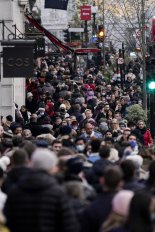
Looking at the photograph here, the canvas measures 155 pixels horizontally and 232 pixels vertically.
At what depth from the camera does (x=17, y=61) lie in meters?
28.6

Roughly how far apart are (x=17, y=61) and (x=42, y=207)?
18.2m

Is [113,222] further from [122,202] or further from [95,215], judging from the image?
[95,215]

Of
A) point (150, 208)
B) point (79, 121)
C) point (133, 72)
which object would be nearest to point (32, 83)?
point (79, 121)

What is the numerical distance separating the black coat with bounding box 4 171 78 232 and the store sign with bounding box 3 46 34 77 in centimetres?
1769

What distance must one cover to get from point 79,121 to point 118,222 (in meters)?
20.8

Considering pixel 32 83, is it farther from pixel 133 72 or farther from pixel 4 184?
pixel 4 184

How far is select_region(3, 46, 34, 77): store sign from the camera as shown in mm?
28406

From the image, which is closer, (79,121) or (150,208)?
(150,208)

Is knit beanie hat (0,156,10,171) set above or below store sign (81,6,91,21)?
below

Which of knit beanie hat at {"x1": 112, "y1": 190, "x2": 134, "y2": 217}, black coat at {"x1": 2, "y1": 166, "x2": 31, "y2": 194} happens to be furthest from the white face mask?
knit beanie hat at {"x1": 112, "y1": 190, "x2": 134, "y2": 217}

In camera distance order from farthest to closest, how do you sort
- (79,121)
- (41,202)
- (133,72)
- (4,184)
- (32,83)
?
(133,72) < (32,83) < (79,121) < (4,184) < (41,202)

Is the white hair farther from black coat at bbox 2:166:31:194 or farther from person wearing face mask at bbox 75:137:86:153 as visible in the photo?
person wearing face mask at bbox 75:137:86:153

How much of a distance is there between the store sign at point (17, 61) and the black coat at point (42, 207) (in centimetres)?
1769

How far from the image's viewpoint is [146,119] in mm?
36438
